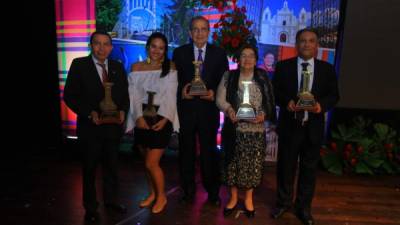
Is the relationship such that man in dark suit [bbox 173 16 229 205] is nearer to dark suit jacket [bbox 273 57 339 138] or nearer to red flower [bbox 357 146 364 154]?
dark suit jacket [bbox 273 57 339 138]

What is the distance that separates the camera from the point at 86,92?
2676 millimetres

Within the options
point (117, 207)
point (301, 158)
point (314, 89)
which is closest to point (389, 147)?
point (301, 158)

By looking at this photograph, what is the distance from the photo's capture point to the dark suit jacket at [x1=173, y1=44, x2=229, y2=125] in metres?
2.94

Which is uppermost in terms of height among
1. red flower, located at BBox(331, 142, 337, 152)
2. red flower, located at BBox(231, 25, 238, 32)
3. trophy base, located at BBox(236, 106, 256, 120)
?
red flower, located at BBox(231, 25, 238, 32)

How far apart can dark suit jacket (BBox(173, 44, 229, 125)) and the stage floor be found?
3.12 ft

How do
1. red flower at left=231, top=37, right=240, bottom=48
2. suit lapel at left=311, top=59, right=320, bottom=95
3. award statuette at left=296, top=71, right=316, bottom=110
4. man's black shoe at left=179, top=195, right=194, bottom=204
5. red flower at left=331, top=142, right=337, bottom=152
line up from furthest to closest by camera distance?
red flower at left=331, top=142, right=337, bottom=152 → man's black shoe at left=179, top=195, right=194, bottom=204 → red flower at left=231, top=37, right=240, bottom=48 → suit lapel at left=311, top=59, right=320, bottom=95 → award statuette at left=296, top=71, right=316, bottom=110

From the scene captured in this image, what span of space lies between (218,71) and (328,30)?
1.89 metres

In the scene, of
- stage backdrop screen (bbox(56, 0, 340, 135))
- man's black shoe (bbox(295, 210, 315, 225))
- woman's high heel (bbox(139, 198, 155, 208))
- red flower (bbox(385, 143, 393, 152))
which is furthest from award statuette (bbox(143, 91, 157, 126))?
red flower (bbox(385, 143, 393, 152))

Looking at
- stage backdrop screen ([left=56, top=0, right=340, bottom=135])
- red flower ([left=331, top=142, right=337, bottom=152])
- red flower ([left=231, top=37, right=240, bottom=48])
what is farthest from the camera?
red flower ([left=331, top=142, right=337, bottom=152])

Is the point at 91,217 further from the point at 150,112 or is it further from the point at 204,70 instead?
the point at 204,70

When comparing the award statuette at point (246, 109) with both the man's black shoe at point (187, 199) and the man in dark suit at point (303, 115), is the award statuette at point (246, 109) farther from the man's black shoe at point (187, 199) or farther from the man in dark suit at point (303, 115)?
the man's black shoe at point (187, 199)

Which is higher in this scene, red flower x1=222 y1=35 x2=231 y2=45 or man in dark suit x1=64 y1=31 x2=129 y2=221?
red flower x1=222 y1=35 x2=231 y2=45

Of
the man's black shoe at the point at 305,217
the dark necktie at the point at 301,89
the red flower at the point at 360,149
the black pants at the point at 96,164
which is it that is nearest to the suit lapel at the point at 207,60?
the dark necktie at the point at 301,89

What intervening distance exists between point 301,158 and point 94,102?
1.77 m
